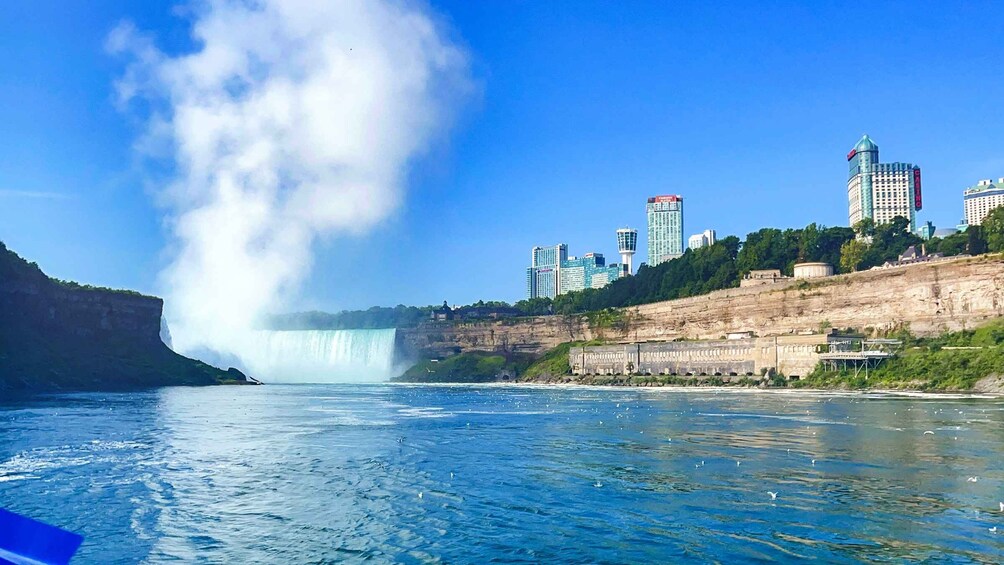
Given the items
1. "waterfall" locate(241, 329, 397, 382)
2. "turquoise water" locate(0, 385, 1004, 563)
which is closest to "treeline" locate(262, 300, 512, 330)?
"waterfall" locate(241, 329, 397, 382)

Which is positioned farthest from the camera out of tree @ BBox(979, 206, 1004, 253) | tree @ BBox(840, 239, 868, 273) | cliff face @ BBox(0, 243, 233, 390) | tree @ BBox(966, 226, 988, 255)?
tree @ BBox(840, 239, 868, 273)

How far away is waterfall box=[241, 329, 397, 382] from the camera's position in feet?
398

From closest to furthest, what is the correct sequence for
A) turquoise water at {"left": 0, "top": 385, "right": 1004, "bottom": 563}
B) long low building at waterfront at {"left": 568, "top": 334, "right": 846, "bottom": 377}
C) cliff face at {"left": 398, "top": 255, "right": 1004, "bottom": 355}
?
turquoise water at {"left": 0, "top": 385, "right": 1004, "bottom": 563}, cliff face at {"left": 398, "top": 255, "right": 1004, "bottom": 355}, long low building at waterfront at {"left": 568, "top": 334, "right": 846, "bottom": 377}

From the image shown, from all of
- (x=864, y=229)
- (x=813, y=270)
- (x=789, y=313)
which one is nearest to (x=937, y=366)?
(x=789, y=313)

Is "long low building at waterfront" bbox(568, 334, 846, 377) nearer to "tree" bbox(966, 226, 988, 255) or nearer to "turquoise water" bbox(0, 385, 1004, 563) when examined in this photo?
"tree" bbox(966, 226, 988, 255)

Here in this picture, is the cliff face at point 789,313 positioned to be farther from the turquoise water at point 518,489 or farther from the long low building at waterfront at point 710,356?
the turquoise water at point 518,489

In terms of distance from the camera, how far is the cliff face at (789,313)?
219 ft

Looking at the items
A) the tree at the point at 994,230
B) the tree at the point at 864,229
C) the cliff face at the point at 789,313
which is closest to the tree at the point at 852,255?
the tree at the point at 864,229

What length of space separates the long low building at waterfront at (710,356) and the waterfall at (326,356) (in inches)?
1335

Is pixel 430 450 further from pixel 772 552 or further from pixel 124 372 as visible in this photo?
pixel 124 372

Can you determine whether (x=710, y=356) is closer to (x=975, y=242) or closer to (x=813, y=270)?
(x=813, y=270)

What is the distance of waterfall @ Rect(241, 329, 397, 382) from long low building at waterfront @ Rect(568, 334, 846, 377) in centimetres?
3392

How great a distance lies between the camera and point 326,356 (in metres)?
122

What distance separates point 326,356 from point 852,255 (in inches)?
2955
